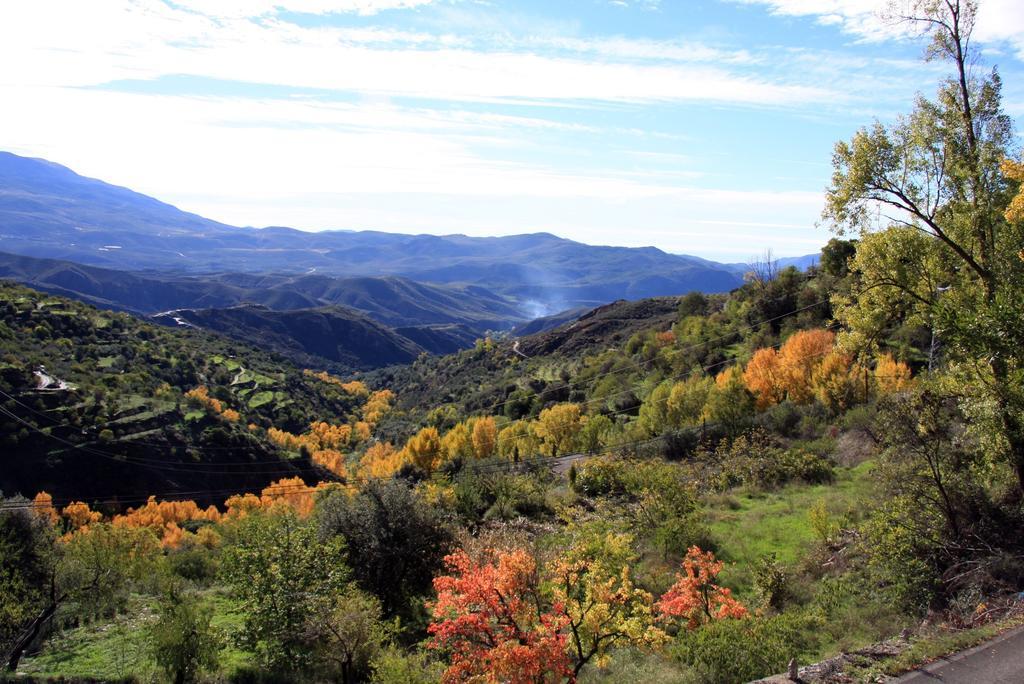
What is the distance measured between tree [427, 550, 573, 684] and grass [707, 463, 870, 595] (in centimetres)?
902

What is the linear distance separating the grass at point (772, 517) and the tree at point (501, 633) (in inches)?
355

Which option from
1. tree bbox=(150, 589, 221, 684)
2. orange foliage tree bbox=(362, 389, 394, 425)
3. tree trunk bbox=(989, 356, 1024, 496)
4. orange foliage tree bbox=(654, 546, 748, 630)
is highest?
tree trunk bbox=(989, 356, 1024, 496)

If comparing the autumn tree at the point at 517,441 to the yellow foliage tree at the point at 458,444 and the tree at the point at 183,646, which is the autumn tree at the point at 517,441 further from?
the tree at the point at 183,646

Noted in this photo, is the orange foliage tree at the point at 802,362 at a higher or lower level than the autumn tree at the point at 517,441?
higher

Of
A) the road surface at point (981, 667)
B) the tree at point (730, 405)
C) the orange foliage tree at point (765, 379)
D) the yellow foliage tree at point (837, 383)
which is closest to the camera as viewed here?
the road surface at point (981, 667)

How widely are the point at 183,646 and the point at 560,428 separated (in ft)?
148

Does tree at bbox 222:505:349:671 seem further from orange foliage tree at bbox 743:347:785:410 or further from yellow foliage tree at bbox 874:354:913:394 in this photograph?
orange foliage tree at bbox 743:347:785:410

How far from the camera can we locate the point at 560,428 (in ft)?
194

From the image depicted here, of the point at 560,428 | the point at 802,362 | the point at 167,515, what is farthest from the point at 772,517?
the point at 167,515

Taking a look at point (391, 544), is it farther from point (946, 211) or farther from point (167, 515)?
point (167, 515)

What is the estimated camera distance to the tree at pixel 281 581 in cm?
1731

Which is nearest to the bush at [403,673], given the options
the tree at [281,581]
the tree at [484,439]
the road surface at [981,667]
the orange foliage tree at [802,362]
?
the tree at [281,581]

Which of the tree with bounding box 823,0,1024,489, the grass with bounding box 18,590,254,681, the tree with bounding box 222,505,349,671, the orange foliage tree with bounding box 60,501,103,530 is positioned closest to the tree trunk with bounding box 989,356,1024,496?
the tree with bounding box 823,0,1024,489

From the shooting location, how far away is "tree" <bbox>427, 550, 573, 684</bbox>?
36.1 feet
